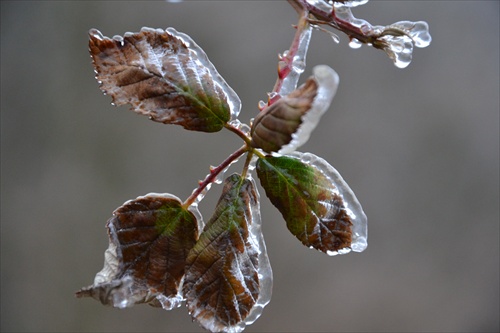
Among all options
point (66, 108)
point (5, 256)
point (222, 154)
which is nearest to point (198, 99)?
point (222, 154)

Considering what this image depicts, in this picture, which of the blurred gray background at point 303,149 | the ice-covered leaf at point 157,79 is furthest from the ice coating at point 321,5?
the blurred gray background at point 303,149

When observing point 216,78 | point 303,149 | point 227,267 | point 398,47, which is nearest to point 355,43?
point 398,47

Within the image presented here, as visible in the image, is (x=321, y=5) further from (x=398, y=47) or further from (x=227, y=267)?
(x=227, y=267)

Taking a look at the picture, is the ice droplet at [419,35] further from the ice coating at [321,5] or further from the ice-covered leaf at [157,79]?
the ice-covered leaf at [157,79]

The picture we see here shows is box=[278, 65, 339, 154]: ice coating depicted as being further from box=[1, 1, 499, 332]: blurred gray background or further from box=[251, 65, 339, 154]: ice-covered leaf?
box=[1, 1, 499, 332]: blurred gray background

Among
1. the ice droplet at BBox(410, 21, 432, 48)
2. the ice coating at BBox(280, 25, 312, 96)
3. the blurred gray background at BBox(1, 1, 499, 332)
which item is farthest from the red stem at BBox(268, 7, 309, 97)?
the blurred gray background at BBox(1, 1, 499, 332)

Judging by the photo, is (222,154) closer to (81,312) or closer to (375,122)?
(375,122)
